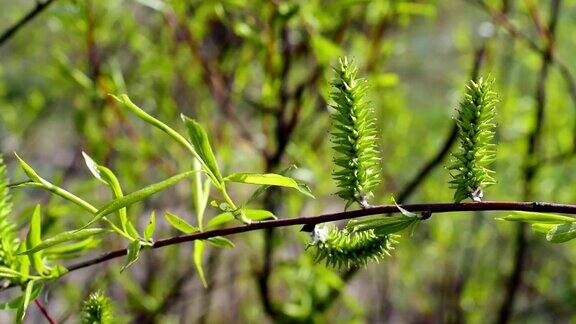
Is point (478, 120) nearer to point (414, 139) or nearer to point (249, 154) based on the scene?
point (249, 154)

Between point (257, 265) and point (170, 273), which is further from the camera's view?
point (170, 273)

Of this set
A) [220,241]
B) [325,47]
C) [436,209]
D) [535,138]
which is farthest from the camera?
[535,138]

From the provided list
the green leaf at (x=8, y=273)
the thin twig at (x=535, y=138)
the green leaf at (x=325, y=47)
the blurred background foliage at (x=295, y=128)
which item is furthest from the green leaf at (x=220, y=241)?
the thin twig at (x=535, y=138)

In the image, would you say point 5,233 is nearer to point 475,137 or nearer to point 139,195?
point 139,195

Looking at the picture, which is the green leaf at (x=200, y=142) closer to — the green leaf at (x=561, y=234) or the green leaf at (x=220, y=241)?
the green leaf at (x=220, y=241)

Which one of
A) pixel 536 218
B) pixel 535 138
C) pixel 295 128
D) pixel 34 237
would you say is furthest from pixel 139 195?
pixel 535 138

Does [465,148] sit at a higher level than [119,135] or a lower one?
lower

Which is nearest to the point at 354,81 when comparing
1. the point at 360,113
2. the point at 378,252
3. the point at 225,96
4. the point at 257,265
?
the point at 360,113

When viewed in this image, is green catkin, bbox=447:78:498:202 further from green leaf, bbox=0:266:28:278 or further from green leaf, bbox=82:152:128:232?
green leaf, bbox=0:266:28:278
